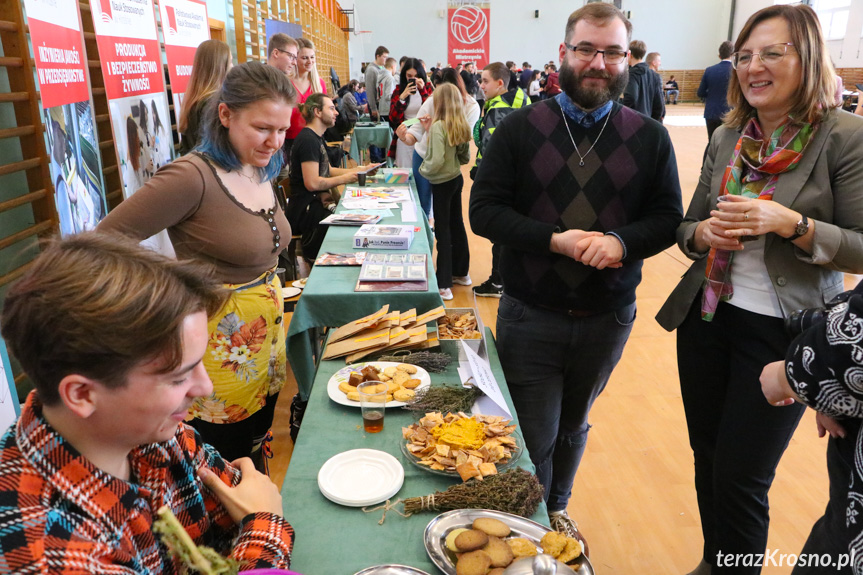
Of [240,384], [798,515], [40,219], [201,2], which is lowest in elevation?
[798,515]

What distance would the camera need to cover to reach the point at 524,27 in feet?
69.2

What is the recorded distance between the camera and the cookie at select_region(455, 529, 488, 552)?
106 cm

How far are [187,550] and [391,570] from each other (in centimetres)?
38

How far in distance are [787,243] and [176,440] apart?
5.23 feet

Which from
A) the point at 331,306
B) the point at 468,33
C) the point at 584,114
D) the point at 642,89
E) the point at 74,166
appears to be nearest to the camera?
the point at 584,114

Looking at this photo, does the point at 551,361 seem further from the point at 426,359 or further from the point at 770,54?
the point at 770,54

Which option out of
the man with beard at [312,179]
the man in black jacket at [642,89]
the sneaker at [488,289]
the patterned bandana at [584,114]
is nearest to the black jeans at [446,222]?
the sneaker at [488,289]

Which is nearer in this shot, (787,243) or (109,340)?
(109,340)

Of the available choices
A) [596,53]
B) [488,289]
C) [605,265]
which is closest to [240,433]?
[605,265]

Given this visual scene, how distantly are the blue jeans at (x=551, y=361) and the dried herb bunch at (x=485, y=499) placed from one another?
70cm

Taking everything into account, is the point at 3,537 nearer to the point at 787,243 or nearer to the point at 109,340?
the point at 109,340

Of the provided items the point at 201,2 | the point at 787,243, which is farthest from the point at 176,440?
the point at 201,2

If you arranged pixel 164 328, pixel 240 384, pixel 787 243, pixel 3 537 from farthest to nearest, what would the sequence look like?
pixel 240 384 < pixel 787 243 < pixel 164 328 < pixel 3 537

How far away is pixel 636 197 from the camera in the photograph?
179cm
